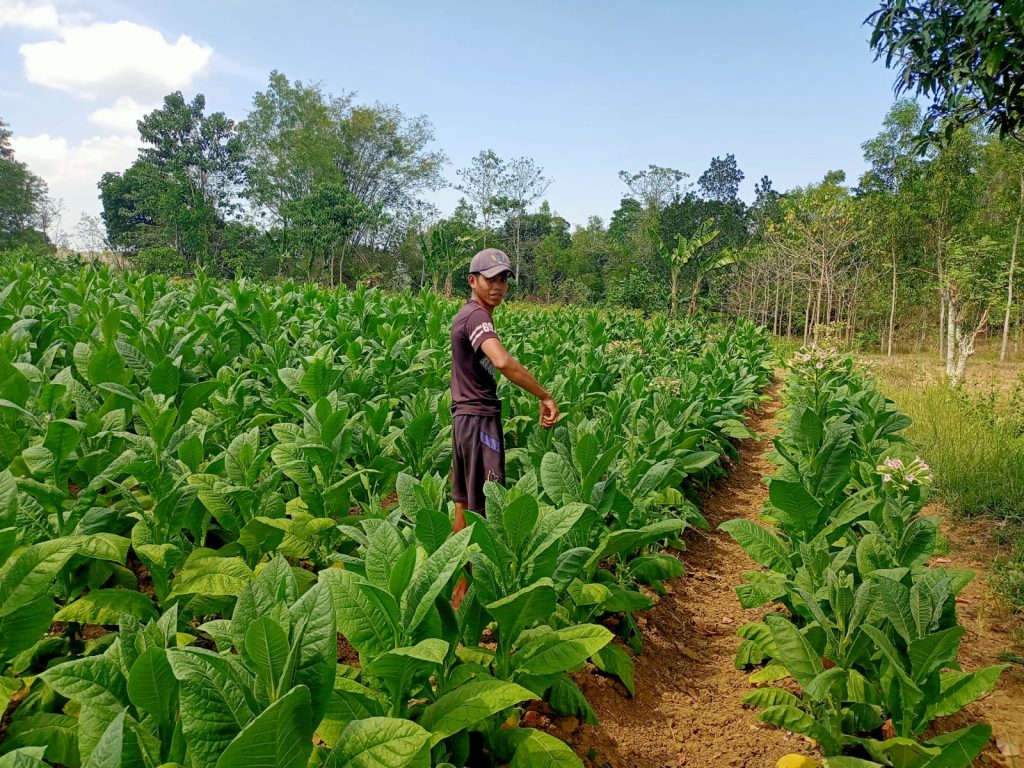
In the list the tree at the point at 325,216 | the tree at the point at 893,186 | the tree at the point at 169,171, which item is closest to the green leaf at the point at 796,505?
the tree at the point at 893,186

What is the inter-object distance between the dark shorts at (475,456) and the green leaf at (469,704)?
1779 mm

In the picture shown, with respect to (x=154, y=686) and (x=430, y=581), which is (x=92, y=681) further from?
(x=430, y=581)

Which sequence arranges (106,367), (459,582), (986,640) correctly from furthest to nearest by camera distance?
(106,367) < (986,640) < (459,582)

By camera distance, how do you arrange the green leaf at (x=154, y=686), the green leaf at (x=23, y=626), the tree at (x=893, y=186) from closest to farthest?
the green leaf at (x=154, y=686) < the green leaf at (x=23, y=626) < the tree at (x=893, y=186)

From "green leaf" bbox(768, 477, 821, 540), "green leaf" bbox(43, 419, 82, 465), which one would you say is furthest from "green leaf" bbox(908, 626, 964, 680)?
"green leaf" bbox(43, 419, 82, 465)

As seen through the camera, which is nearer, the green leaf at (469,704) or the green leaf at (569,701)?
the green leaf at (469,704)

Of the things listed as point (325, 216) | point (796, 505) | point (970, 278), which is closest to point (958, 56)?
point (796, 505)

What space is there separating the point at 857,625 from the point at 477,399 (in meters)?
2.17

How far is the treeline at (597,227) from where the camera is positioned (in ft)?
98.5

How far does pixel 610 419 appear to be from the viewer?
212 inches

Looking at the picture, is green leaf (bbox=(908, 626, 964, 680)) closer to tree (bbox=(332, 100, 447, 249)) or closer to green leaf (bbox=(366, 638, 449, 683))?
green leaf (bbox=(366, 638, 449, 683))

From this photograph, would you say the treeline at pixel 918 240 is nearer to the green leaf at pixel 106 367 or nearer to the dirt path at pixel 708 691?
the dirt path at pixel 708 691

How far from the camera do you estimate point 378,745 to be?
1.52 m

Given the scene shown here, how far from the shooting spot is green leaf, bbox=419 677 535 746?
1.83m
